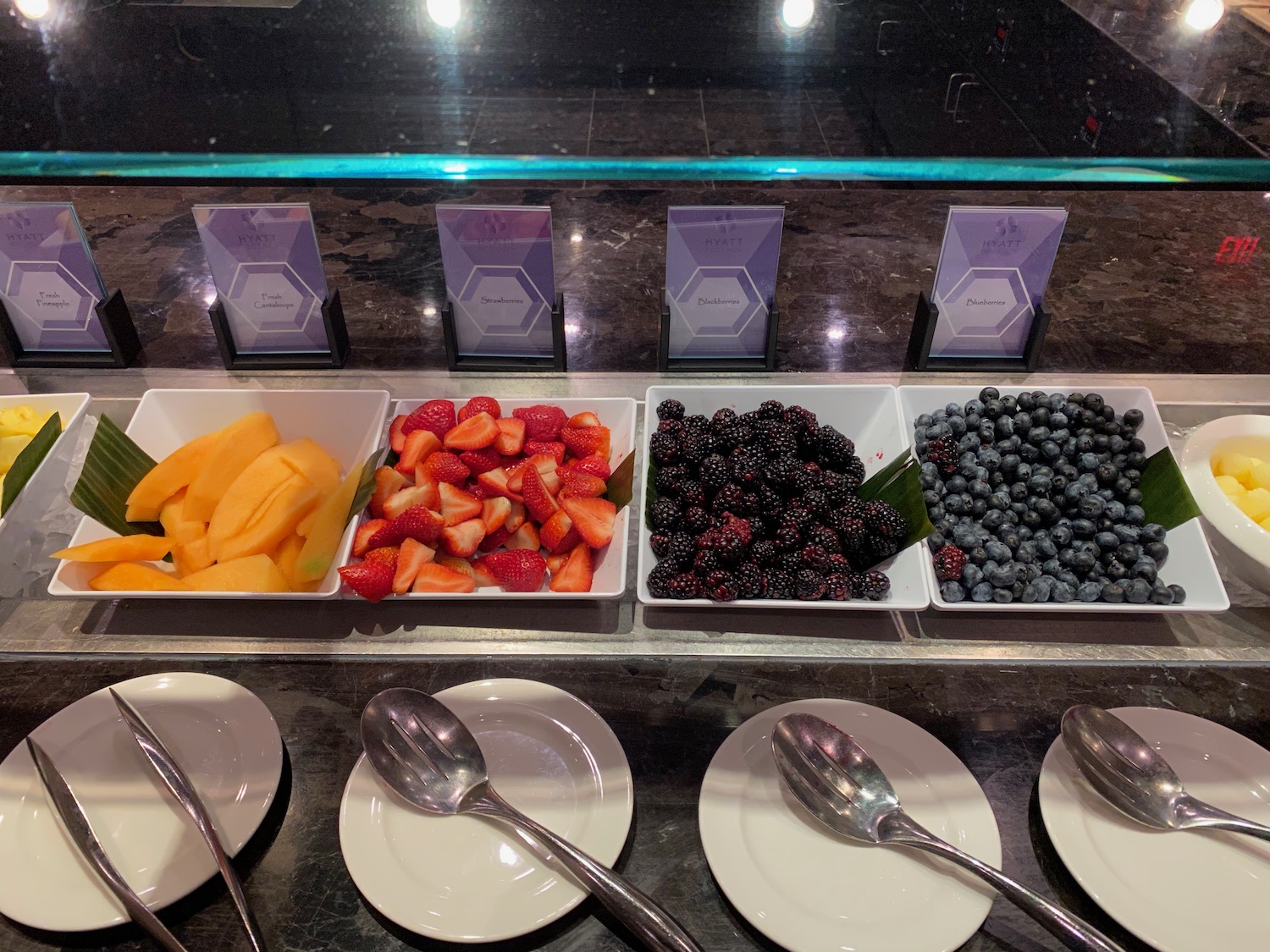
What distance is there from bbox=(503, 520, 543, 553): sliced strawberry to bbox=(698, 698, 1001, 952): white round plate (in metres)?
0.36

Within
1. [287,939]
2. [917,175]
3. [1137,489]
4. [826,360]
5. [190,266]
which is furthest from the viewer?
[190,266]

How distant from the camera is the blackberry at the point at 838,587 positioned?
1.01 m

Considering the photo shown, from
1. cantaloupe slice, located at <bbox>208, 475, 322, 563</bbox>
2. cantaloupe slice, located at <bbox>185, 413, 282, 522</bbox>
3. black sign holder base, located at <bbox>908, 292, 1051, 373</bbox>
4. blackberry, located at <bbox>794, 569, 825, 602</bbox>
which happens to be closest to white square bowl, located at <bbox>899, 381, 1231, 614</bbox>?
blackberry, located at <bbox>794, 569, 825, 602</bbox>

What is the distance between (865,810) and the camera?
1.03m

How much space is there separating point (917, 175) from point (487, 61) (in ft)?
1.88

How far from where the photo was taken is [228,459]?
45.3 inches

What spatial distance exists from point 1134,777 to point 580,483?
2.51 ft

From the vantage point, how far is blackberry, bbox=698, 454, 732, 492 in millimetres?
1104

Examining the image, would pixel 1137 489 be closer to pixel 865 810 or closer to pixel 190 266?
pixel 865 810

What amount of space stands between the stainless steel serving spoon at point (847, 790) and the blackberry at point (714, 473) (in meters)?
0.31

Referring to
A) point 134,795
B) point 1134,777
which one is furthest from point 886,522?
point 134,795

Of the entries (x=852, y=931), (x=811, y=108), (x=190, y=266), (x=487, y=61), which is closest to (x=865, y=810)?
(x=852, y=931)

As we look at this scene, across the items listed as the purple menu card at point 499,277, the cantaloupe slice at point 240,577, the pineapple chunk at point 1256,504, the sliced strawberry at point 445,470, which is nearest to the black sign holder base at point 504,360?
the purple menu card at point 499,277

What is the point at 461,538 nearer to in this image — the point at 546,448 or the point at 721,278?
the point at 546,448
